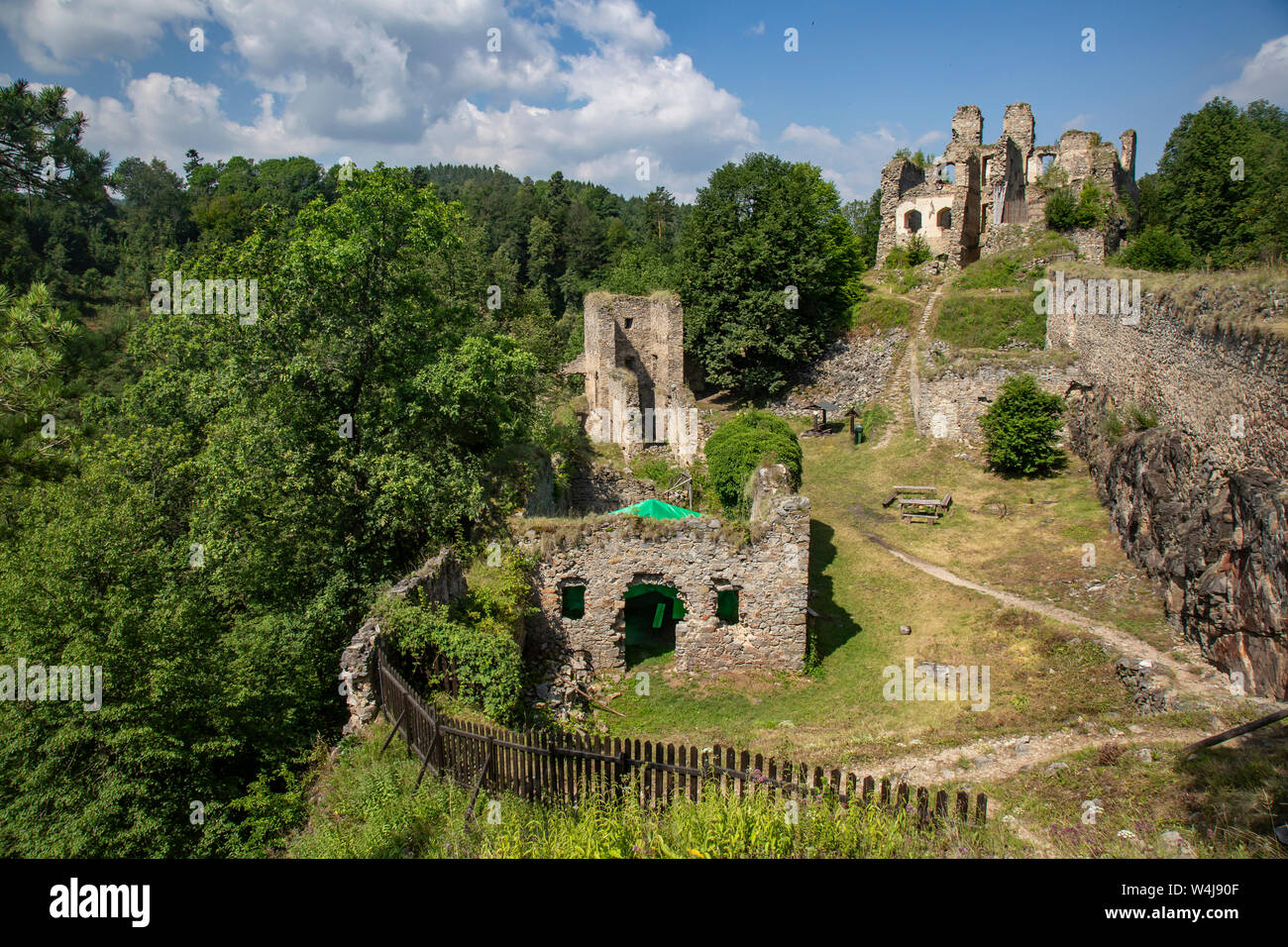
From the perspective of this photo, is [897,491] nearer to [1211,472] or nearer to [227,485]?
[1211,472]

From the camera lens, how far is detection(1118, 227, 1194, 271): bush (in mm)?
26547

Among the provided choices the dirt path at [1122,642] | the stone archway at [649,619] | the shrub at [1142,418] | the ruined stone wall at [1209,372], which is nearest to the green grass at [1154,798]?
the dirt path at [1122,642]

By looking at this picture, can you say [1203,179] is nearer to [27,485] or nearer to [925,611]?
[925,611]

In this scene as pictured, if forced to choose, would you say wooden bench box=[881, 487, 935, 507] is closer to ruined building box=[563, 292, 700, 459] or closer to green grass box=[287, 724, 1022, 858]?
ruined building box=[563, 292, 700, 459]

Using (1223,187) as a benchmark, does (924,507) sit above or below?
below

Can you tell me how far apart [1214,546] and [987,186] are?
28216mm

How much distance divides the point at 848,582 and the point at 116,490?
53.2ft

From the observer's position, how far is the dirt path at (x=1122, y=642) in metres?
12.0

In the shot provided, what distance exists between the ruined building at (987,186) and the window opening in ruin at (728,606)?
27.6 metres

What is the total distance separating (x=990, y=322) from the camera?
30.4m

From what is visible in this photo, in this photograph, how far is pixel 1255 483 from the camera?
1284 cm

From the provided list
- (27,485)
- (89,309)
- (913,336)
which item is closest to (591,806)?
(27,485)

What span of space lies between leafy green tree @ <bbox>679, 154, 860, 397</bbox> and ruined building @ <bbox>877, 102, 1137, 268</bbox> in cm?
513

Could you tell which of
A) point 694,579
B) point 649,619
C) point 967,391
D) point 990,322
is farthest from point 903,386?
point 694,579
